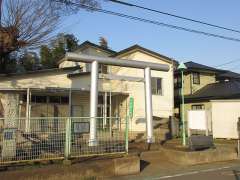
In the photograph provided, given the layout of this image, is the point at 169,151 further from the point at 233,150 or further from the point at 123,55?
the point at 123,55

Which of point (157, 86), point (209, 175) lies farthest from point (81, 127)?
point (157, 86)

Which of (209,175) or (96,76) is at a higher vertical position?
(96,76)

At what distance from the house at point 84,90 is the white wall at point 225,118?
4.51 metres

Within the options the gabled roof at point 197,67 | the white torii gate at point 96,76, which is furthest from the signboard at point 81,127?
the gabled roof at point 197,67

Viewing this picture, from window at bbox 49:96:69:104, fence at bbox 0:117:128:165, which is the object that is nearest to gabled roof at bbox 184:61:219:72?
window at bbox 49:96:69:104

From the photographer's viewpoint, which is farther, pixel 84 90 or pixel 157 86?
pixel 157 86

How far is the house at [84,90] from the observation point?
20.5 m


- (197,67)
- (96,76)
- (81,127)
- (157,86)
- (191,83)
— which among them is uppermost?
(197,67)

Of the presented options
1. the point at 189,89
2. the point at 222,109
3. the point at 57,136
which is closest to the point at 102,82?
the point at 222,109

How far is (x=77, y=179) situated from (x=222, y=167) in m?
6.13

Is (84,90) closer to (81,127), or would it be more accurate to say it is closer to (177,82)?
(81,127)

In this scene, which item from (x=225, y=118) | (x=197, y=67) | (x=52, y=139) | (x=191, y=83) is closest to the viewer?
(x=52, y=139)

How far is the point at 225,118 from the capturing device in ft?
73.3

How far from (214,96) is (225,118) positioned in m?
5.22
